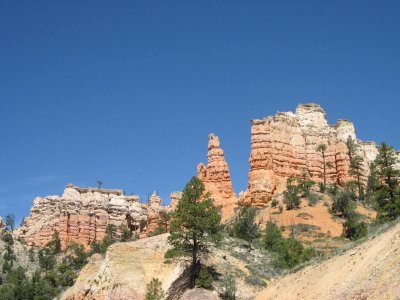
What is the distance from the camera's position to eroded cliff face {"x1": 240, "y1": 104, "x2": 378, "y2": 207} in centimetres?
9133

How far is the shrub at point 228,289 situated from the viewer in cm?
4100

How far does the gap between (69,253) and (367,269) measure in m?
81.2

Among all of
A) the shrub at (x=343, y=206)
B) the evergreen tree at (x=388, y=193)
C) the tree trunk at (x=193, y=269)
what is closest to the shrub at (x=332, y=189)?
the shrub at (x=343, y=206)

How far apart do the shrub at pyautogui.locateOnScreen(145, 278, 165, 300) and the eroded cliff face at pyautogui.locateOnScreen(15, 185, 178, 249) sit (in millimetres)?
61457

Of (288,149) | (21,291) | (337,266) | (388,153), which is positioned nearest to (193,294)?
(337,266)

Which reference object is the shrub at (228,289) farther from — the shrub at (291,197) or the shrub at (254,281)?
the shrub at (291,197)

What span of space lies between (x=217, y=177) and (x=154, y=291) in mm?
56324

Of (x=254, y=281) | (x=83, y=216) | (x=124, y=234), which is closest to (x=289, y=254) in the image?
(x=254, y=281)

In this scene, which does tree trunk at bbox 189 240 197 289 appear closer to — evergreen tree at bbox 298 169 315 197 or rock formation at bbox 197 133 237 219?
evergreen tree at bbox 298 169 315 197

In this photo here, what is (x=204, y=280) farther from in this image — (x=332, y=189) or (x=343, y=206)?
(x=332, y=189)

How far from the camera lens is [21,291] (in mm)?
68438

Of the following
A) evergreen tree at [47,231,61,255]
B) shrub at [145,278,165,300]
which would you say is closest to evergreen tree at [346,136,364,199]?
evergreen tree at [47,231,61,255]

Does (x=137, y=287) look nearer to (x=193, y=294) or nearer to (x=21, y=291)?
(x=193, y=294)

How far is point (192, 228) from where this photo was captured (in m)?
44.4
